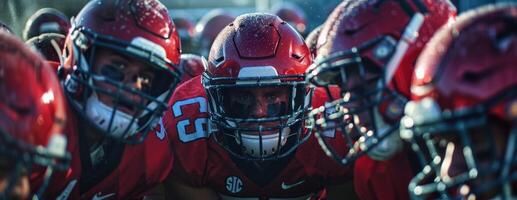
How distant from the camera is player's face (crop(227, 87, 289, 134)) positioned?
3.17m

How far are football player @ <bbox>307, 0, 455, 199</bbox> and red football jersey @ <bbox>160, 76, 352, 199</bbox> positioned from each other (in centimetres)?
56

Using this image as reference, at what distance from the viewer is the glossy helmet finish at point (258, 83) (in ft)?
10.3

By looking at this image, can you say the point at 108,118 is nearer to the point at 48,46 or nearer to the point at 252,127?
the point at 252,127

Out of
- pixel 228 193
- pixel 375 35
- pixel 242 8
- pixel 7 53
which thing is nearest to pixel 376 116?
pixel 375 35

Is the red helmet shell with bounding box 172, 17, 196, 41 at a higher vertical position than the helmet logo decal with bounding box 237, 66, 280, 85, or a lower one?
lower

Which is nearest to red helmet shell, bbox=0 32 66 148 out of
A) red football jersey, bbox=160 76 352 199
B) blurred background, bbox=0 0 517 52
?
red football jersey, bbox=160 76 352 199

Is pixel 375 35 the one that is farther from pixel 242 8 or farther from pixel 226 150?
pixel 242 8

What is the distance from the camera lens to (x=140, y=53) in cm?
280

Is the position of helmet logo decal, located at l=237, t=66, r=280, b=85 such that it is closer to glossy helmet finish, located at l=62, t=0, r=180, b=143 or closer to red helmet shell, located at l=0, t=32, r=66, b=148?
glossy helmet finish, located at l=62, t=0, r=180, b=143

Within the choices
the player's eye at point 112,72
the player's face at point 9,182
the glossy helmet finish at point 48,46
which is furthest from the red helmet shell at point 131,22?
the player's face at point 9,182

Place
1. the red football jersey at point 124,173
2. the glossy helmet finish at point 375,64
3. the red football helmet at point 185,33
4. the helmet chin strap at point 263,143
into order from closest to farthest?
the glossy helmet finish at point 375,64
the red football jersey at point 124,173
the helmet chin strap at point 263,143
the red football helmet at point 185,33

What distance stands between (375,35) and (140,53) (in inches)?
33.7

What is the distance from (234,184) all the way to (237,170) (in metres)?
0.06

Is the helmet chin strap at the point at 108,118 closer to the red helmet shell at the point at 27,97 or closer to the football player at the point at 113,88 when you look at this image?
the football player at the point at 113,88
